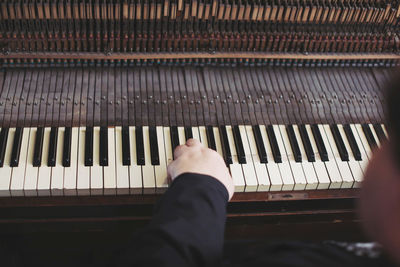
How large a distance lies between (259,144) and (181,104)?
48 cm

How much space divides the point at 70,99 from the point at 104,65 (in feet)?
0.96

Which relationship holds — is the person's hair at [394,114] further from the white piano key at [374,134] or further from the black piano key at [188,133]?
the white piano key at [374,134]

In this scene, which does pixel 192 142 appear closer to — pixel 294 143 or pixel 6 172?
pixel 294 143

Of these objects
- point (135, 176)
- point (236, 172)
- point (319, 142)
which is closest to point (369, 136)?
point (319, 142)

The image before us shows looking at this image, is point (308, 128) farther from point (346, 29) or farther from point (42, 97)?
point (42, 97)

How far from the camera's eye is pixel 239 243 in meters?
2.43

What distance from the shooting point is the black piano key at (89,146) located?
83.2 inches

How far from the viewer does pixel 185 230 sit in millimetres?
1543

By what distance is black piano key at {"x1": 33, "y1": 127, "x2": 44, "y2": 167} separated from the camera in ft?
6.82

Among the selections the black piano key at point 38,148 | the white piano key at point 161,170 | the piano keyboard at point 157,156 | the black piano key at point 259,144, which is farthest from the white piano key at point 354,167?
the black piano key at point 38,148

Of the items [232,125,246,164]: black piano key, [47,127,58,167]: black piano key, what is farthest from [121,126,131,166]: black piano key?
[232,125,246,164]: black piano key

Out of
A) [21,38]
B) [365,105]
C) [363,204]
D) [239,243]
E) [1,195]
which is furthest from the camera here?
[365,105]

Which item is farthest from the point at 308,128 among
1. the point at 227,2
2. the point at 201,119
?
the point at 227,2

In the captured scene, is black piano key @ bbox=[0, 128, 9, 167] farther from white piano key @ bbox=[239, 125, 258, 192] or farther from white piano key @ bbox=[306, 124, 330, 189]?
white piano key @ bbox=[306, 124, 330, 189]
